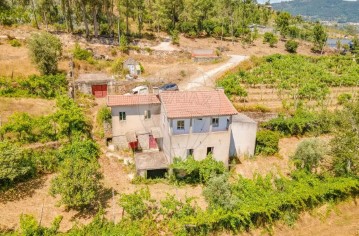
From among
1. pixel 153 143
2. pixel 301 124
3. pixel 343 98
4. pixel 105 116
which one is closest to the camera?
pixel 153 143

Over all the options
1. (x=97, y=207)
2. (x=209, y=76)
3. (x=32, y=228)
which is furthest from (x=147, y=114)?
(x=209, y=76)

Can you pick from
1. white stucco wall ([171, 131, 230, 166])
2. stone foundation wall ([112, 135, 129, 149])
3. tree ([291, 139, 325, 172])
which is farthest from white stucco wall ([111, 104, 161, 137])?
tree ([291, 139, 325, 172])

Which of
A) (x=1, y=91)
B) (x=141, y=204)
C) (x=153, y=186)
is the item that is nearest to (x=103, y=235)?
(x=141, y=204)

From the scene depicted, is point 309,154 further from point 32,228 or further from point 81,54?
point 81,54

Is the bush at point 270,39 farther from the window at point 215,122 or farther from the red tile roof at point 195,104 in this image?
the window at point 215,122

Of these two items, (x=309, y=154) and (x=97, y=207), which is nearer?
(x=97, y=207)

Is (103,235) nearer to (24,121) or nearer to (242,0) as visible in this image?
(24,121)

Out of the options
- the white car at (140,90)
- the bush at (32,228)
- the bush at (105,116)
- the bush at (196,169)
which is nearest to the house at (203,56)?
the white car at (140,90)
